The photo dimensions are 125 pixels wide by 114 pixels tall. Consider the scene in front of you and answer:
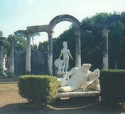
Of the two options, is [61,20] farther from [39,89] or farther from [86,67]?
[39,89]

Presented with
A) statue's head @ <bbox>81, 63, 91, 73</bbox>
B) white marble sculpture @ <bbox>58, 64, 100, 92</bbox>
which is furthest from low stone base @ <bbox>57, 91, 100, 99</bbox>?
statue's head @ <bbox>81, 63, 91, 73</bbox>

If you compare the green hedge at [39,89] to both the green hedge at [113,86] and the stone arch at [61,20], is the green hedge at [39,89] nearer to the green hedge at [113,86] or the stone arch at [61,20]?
the green hedge at [113,86]

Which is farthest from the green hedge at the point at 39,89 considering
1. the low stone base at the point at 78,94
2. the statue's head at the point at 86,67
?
the statue's head at the point at 86,67

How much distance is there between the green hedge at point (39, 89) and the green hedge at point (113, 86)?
2297mm

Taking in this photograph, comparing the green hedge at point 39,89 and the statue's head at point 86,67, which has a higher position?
the statue's head at point 86,67

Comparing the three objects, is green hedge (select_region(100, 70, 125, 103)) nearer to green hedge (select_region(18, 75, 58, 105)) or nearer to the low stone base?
the low stone base

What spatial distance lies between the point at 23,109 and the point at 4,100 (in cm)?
290

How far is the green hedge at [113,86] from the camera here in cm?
1383

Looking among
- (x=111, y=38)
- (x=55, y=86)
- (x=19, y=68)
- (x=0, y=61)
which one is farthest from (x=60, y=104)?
(x=19, y=68)

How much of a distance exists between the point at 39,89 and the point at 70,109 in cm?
171

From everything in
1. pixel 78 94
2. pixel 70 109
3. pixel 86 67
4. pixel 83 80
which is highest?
pixel 86 67

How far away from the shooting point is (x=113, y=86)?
552 inches

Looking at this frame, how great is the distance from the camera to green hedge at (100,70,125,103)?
13.8 metres

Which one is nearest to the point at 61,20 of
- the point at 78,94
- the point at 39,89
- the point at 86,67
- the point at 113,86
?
the point at 86,67
